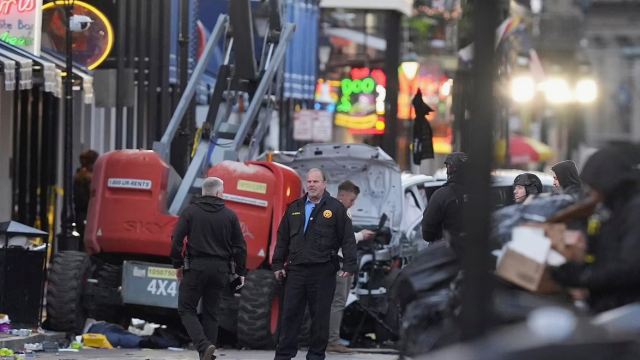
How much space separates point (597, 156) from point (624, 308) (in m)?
0.93

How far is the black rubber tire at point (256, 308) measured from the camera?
48.7 ft

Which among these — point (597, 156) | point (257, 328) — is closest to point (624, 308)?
point (597, 156)

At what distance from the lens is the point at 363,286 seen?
55.7ft

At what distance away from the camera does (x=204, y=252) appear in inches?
508

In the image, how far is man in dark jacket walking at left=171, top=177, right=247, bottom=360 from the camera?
12922 mm

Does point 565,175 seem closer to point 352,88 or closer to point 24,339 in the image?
point 24,339

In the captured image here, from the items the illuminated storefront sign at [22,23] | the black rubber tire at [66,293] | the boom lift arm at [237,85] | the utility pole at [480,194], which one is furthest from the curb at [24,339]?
the utility pole at [480,194]

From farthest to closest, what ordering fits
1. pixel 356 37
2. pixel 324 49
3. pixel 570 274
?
pixel 356 37 → pixel 324 49 → pixel 570 274

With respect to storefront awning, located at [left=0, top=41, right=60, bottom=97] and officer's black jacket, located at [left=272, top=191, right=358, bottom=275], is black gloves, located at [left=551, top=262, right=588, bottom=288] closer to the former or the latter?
officer's black jacket, located at [left=272, top=191, right=358, bottom=275]

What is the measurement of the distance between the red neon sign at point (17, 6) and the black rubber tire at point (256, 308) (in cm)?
552

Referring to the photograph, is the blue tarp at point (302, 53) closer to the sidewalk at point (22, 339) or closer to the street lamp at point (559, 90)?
the street lamp at point (559, 90)

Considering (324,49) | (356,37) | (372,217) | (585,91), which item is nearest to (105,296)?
(372,217)

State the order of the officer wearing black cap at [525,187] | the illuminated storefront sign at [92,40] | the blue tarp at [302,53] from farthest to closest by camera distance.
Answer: the blue tarp at [302,53]
the illuminated storefront sign at [92,40]
the officer wearing black cap at [525,187]

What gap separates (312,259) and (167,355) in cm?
274
